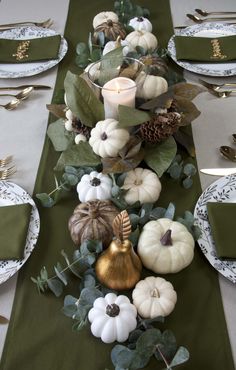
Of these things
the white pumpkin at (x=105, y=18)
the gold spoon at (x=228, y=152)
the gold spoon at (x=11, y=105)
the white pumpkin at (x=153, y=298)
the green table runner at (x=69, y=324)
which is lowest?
the green table runner at (x=69, y=324)

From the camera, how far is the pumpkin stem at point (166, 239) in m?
0.66

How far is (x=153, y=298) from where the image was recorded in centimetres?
62

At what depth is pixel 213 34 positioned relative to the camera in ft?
4.18

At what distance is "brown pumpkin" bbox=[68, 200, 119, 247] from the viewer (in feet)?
2.30

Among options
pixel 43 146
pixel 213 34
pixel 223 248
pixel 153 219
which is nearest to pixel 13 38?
pixel 43 146

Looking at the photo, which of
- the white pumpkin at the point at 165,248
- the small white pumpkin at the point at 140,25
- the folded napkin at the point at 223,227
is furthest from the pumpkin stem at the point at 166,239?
the small white pumpkin at the point at 140,25

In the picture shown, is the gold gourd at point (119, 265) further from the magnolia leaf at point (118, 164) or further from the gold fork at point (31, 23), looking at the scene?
the gold fork at point (31, 23)

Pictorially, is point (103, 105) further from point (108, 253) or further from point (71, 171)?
point (108, 253)

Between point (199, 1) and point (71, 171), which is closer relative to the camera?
point (71, 171)

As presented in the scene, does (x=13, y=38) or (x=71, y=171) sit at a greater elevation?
(x=13, y=38)

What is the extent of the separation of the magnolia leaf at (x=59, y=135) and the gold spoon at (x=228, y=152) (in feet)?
1.17

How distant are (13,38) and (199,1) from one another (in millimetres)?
682

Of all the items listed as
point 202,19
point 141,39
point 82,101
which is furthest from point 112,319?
point 202,19

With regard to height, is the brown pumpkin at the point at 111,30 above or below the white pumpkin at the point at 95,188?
above
